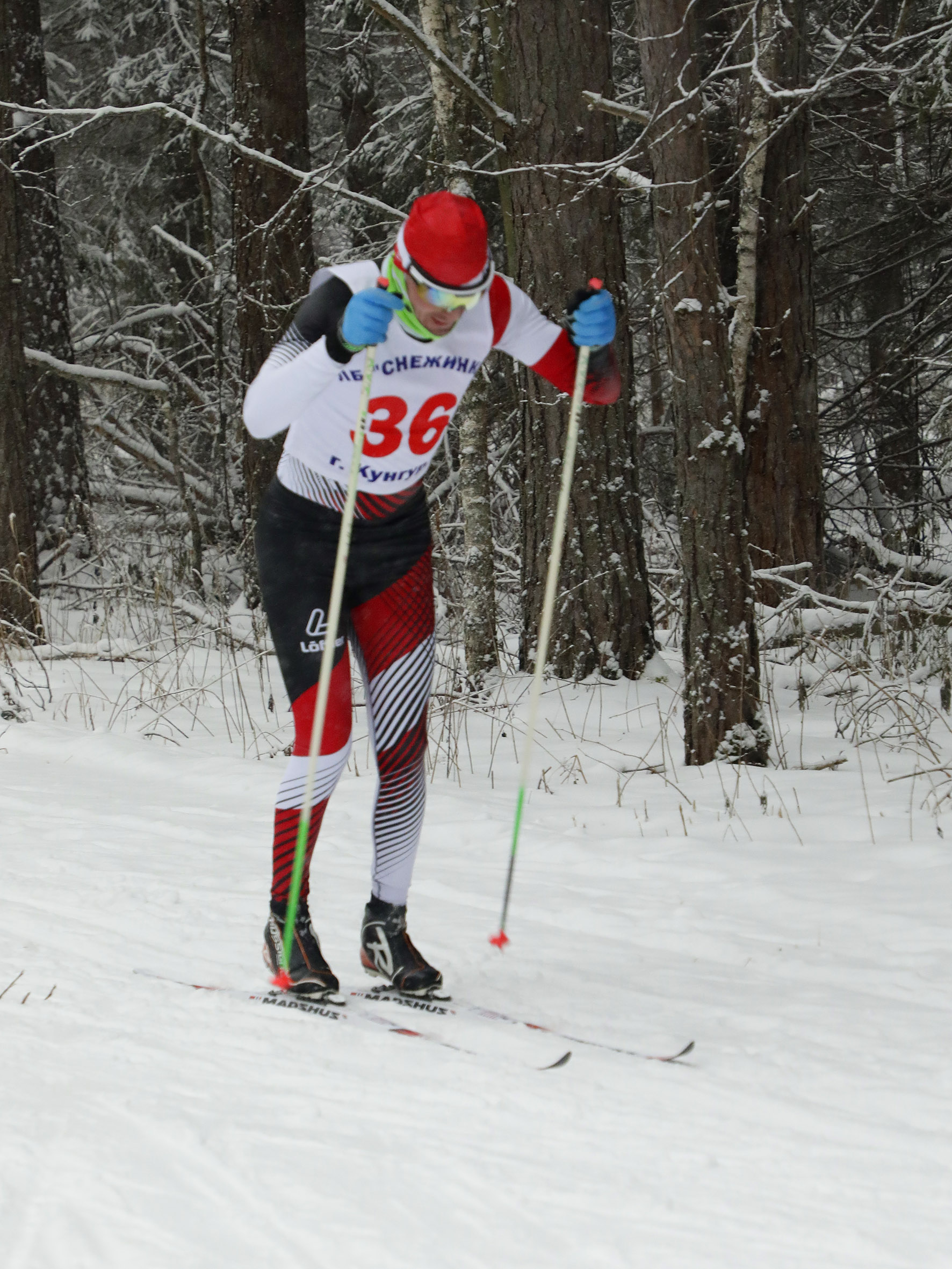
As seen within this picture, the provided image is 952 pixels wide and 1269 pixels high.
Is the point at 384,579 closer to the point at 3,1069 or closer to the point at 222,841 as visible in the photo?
the point at 3,1069

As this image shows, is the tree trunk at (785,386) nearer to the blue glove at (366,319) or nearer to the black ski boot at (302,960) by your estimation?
the black ski boot at (302,960)

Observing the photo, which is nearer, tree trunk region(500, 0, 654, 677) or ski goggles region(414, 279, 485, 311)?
ski goggles region(414, 279, 485, 311)

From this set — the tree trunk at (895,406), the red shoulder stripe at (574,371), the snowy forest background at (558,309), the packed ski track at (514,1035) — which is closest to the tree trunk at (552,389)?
the snowy forest background at (558,309)

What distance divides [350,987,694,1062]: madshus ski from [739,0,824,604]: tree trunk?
4994mm

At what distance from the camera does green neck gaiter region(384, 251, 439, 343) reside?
316 centimetres

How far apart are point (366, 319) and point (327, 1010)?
72.3 inches

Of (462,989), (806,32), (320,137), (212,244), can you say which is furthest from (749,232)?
(320,137)

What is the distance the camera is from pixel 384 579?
3.50m

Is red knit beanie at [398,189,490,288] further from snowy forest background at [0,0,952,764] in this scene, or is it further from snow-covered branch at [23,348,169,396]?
snow-covered branch at [23,348,169,396]

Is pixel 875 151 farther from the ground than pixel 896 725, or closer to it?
farther from the ground

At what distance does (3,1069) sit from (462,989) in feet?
4.34

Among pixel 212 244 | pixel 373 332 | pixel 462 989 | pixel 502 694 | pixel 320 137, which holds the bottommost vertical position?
pixel 462 989

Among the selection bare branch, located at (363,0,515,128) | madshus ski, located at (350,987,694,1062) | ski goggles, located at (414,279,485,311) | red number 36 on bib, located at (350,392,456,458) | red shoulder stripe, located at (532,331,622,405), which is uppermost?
bare branch, located at (363,0,515,128)

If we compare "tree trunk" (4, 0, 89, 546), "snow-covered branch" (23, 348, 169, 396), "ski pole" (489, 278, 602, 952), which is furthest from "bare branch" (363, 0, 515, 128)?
"tree trunk" (4, 0, 89, 546)
